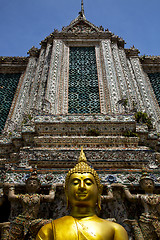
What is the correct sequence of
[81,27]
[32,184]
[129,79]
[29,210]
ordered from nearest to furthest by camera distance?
1. [29,210]
2. [32,184]
3. [129,79]
4. [81,27]

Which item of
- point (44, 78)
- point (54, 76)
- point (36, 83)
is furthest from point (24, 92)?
point (54, 76)

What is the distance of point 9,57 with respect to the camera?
1345cm

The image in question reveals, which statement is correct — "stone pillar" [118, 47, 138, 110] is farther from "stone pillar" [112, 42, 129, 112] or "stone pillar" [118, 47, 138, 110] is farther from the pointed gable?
the pointed gable

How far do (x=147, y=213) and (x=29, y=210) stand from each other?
1727 millimetres

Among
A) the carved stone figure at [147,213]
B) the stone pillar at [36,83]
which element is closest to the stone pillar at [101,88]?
the stone pillar at [36,83]

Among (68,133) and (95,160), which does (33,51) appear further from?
(95,160)

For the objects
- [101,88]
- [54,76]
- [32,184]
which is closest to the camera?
[32,184]

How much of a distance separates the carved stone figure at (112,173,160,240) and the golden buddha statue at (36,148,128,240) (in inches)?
23.5

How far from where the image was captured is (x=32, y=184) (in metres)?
3.87

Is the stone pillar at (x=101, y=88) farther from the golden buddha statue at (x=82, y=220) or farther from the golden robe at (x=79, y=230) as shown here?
the golden robe at (x=79, y=230)

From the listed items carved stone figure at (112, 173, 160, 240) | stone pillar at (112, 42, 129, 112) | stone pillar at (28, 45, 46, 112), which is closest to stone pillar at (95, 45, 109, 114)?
stone pillar at (112, 42, 129, 112)

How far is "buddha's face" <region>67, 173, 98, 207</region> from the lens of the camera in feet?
9.98

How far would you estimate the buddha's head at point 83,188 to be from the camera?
10.00 ft

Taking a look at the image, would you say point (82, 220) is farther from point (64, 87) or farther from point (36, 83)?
point (36, 83)
